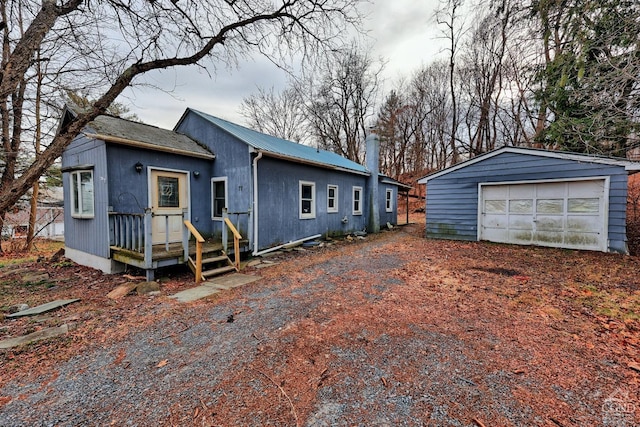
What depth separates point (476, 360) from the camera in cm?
254

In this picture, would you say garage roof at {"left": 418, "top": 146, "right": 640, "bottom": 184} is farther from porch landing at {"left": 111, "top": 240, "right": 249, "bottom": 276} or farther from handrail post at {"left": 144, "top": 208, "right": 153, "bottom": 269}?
handrail post at {"left": 144, "top": 208, "right": 153, "bottom": 269}

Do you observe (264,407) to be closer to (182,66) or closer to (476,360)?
(476,360)

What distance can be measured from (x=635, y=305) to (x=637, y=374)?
231 cm

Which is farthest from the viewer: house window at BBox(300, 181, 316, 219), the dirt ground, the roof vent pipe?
the roof vent pipe

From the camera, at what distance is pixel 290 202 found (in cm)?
859

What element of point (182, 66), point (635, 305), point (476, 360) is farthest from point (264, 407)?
point (182, 66)

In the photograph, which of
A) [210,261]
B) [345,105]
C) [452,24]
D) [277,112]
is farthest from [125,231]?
[345,105]

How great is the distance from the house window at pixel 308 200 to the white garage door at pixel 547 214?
5905 millimetres

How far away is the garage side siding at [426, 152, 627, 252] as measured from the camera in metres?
7.00

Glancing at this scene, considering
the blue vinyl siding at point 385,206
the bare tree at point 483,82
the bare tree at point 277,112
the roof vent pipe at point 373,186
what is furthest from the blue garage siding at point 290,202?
the bare tree at point 277,112

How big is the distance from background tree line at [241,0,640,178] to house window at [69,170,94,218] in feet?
19.3

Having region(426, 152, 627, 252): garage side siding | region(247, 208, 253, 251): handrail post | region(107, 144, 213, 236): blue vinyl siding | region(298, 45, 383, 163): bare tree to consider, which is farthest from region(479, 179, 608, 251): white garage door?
region(298, 45, 383, 163): bare tree

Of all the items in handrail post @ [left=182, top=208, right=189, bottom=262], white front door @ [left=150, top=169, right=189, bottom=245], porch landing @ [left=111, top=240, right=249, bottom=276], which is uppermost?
white front door @ [left=150, top=169, right=189, bottom=245]

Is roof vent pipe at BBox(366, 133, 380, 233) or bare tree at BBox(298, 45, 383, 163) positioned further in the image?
bare tree at BBox(298, 45, 383, 163)
